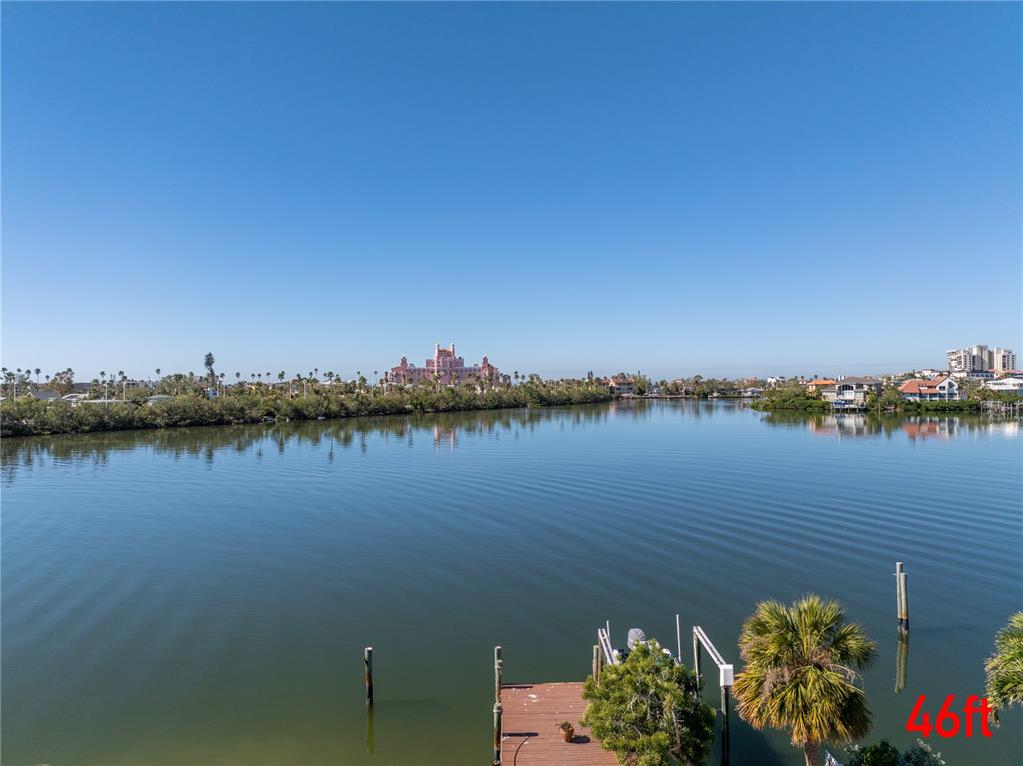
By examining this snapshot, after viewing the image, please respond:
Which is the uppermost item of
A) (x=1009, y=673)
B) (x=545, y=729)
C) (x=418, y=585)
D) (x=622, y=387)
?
(x=622, y=387)

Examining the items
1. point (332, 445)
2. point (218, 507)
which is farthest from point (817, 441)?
point (218, 507)

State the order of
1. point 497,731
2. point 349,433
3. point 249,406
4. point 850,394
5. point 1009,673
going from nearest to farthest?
point 1009,673
point 497,731
point 349,433
point 249,406
point 850,394

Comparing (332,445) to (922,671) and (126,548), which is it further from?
(922,671)

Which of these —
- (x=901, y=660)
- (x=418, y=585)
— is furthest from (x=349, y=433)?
(x=901, y=660)

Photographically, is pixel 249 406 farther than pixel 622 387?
No

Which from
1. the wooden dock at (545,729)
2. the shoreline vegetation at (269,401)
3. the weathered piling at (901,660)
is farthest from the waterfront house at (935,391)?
the wooden dock at (545,729)

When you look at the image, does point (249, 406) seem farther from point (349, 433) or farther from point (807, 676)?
point (807, 676)
